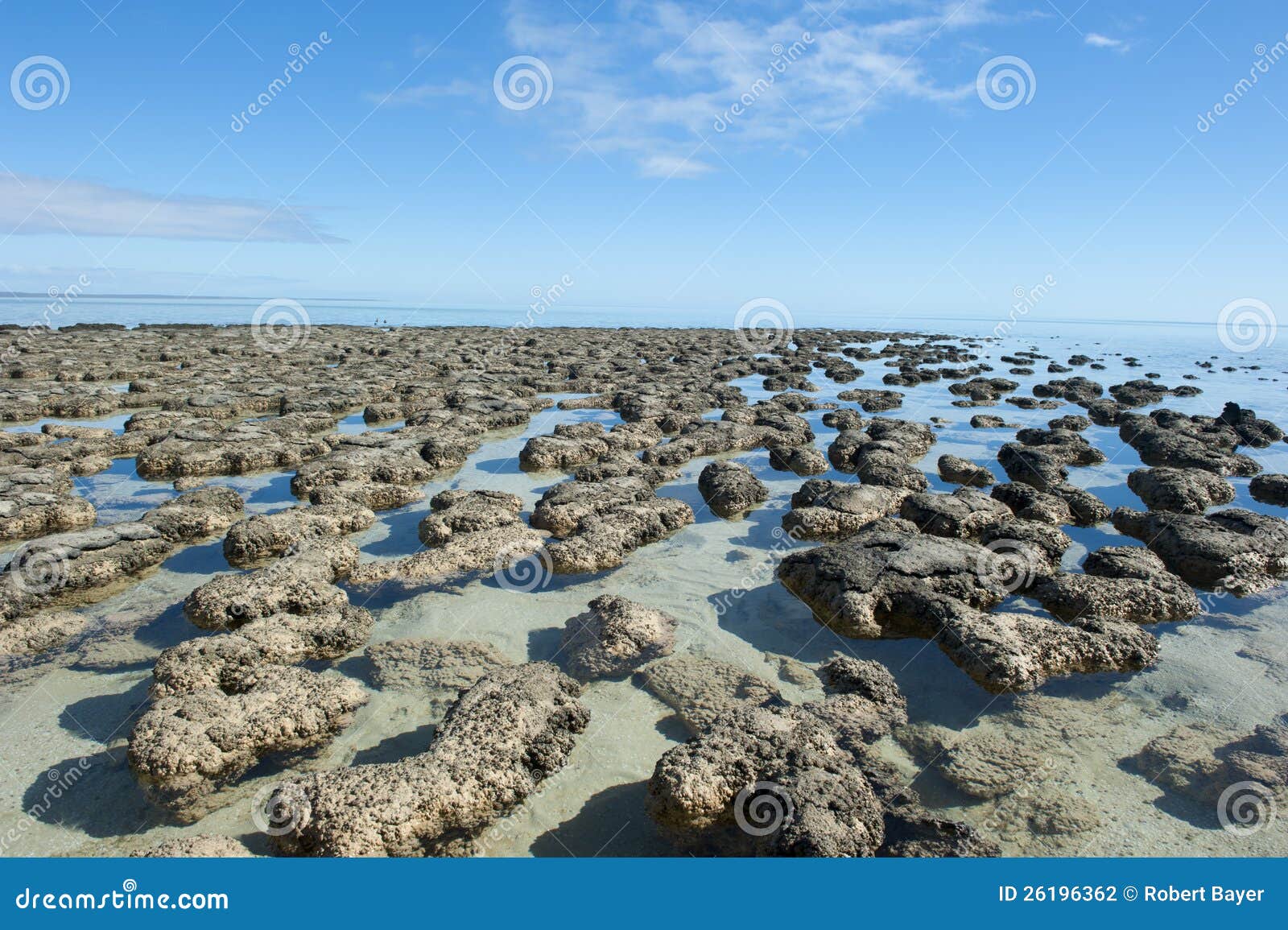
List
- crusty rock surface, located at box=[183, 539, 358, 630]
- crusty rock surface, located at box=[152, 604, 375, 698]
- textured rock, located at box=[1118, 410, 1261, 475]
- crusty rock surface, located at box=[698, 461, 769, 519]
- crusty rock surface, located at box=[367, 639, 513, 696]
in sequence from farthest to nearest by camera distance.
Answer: textured rock, located at box=[1118, 410, 1261, 475] → crusty rock surface, located at box=[698, 461, 769, 519] → crusty rock surface, located at box=[183, 539, 358, 630] → crusty rock surface, located at box=[367, 639, 513, 696] → crusty rock surface, located at box=[152, 604, 375, 698]

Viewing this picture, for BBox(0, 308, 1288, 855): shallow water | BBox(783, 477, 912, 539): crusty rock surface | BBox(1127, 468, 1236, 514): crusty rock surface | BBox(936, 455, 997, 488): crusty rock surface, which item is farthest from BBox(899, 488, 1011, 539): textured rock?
BBox(1127, 468, 1236, 514): crusty rock surface

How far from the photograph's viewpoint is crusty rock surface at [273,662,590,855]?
158 inches

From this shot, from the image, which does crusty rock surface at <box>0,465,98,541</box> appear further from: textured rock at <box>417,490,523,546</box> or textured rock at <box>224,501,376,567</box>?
textured rock at <box>417,490,523,546</box>

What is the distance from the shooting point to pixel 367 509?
1008 cm

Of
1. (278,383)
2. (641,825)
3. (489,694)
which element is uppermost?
(278,383)

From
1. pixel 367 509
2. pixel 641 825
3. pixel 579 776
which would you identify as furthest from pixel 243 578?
pixel 641 825

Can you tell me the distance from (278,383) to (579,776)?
846 inches

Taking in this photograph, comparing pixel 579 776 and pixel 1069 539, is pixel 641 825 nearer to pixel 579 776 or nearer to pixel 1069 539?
pixel 579 776

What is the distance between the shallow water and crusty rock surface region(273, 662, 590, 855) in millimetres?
198

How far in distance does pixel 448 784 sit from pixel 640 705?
6.21 ft

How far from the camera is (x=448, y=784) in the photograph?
4.36 m

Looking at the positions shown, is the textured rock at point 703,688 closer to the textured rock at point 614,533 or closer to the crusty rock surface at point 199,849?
the textured rock at point 614,533

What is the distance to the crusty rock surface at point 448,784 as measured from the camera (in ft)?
13.2

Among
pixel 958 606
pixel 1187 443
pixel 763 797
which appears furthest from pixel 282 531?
pixel 1187 443
